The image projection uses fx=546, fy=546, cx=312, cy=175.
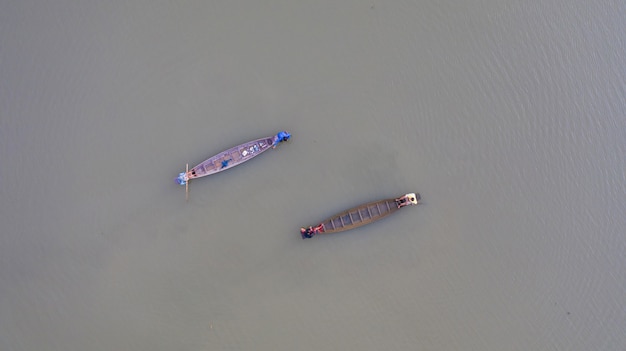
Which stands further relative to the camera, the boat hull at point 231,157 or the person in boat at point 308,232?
the boat hull at point 231,157

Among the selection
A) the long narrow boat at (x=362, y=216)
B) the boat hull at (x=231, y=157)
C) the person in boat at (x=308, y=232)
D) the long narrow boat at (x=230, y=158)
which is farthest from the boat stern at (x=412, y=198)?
the boat hull at (x=231, y=157)

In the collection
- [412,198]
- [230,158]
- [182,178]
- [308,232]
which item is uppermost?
[230,158]

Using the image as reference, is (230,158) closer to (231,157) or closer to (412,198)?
(231,157)

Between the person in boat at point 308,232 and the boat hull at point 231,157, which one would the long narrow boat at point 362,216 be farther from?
the boat hull at point 231,157

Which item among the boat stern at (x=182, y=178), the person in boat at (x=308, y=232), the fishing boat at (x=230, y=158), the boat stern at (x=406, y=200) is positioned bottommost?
the person in boat at (x=308, y=232)

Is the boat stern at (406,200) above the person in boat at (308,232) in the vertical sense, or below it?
above

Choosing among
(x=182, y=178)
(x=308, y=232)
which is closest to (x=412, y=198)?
(x=308, y=232)

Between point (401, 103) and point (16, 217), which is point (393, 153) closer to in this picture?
point (401, 103)

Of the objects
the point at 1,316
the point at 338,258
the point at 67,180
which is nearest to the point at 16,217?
the point at 67,180
